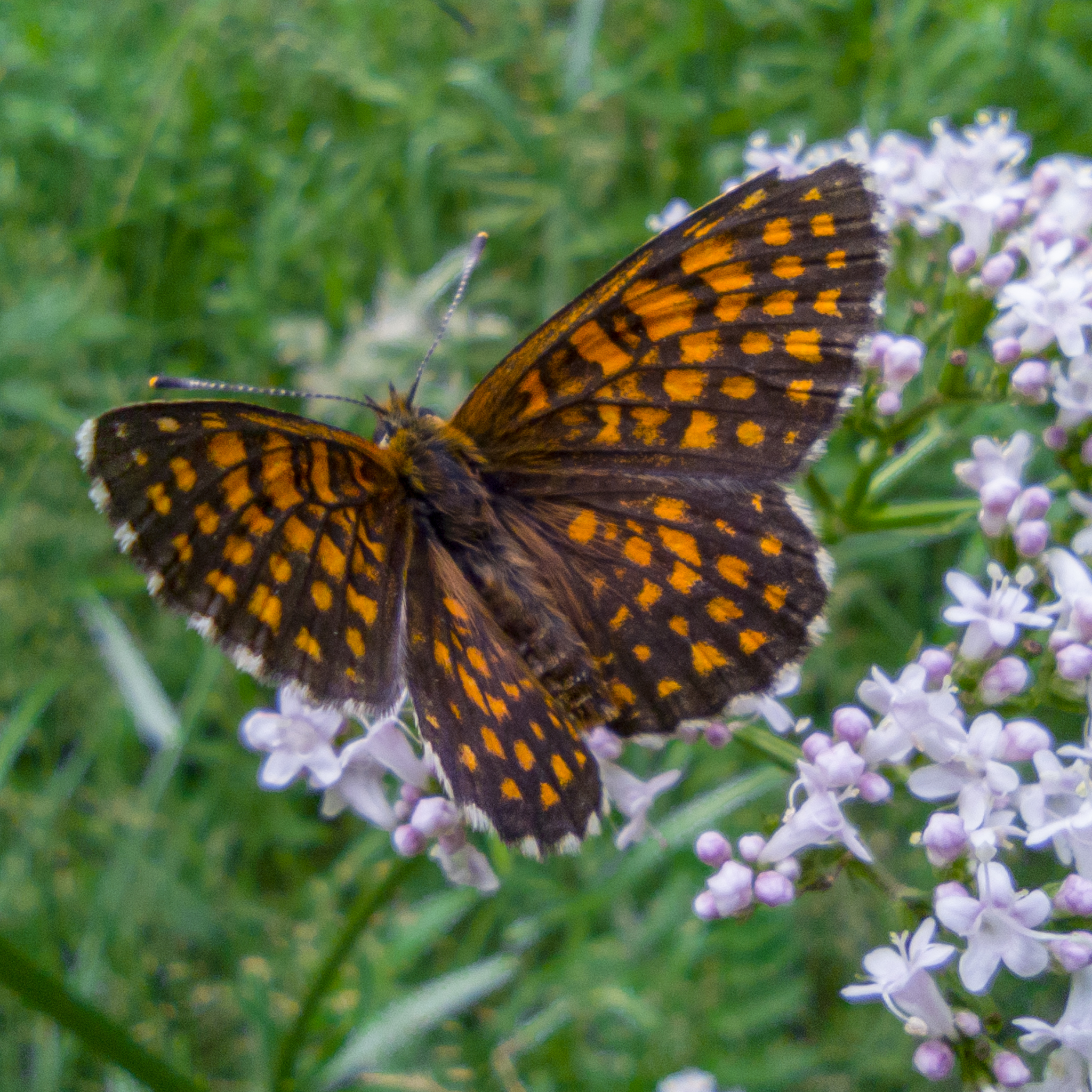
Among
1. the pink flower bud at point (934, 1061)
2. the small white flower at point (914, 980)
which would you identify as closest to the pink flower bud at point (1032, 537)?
the small white flower at point (914, 980)

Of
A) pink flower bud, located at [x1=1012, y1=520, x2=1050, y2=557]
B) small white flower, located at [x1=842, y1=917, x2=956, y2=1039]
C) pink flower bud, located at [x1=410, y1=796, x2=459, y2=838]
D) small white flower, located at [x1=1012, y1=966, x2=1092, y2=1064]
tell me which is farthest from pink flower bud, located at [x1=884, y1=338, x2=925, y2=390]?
pink flower bud, located at [x1=410, y1=796, x2=459, y2=838]

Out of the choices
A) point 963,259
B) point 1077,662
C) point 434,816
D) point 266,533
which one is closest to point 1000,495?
point 1077,662

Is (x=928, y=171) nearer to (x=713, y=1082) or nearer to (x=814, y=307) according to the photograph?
(x=814, y=307)

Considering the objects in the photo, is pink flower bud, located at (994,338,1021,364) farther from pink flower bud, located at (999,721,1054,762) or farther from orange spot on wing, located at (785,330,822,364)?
pink flower bud, located at (999,721,1054,762)

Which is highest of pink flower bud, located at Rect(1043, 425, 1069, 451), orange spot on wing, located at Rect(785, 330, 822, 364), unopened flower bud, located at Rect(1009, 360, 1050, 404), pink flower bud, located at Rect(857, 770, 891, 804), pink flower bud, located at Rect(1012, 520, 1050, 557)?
orange spot on wing, located at Rect(785, 330, 822, 364)

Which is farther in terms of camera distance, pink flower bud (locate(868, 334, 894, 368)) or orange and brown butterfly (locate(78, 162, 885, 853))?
pink flower bud (locate(868, 334, 894, 368))

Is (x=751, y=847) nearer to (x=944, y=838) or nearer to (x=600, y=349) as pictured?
(x=944, y=838)

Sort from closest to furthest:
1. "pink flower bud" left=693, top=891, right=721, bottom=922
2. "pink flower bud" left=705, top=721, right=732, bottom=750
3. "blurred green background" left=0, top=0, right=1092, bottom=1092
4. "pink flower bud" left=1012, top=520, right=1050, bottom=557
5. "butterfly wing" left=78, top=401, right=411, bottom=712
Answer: "butterfly wing" left=78, top=401, right=411, bottom=712
"pink flower bud" left=693, top=891, right=721, bottom=922
"pink flower bud" left=705, top=721, right=732, bottom=750
"pink flower bud" left=1012, top=520, right=1050, bottom=557
"blurred green background" left=0, top=0, right=1092, bottom=1092

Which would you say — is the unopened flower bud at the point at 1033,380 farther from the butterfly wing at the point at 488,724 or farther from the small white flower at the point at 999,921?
the butterfly wing at the point at 488,724
